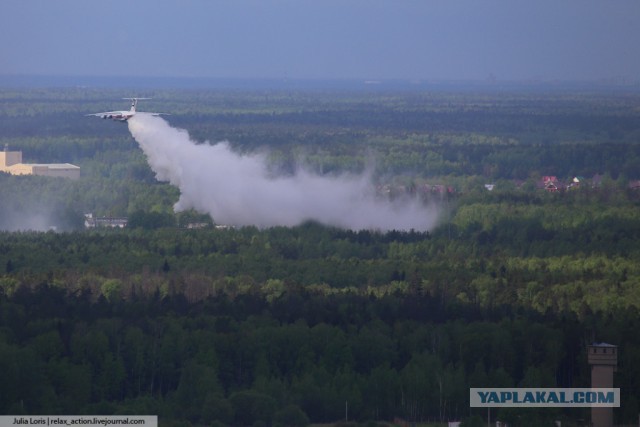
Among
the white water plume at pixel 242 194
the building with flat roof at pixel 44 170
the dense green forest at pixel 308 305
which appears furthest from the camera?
the building with flat roof at pixel 44 170

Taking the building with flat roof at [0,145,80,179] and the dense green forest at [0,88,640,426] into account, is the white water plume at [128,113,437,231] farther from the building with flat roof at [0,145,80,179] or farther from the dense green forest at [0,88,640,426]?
the building with flat roof at [0,145,80,179]

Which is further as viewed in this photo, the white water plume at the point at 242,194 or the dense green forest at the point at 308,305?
the white water plume at the point at 242,194

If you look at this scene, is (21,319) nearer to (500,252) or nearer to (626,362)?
(626,362)

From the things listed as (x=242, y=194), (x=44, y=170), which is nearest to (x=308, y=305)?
(x=242, y=194)

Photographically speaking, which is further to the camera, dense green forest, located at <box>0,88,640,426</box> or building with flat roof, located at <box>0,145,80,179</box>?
building with flat roof, located at <box>0,145,80,179</box>

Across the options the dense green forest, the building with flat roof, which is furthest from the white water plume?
the building with flat roof

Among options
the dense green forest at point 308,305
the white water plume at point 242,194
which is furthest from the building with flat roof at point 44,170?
the white water plume at point 242,194

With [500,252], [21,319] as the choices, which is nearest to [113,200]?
[500,252]

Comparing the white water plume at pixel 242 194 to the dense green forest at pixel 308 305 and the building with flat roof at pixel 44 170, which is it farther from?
the building with flat roof at pixel 44 170
